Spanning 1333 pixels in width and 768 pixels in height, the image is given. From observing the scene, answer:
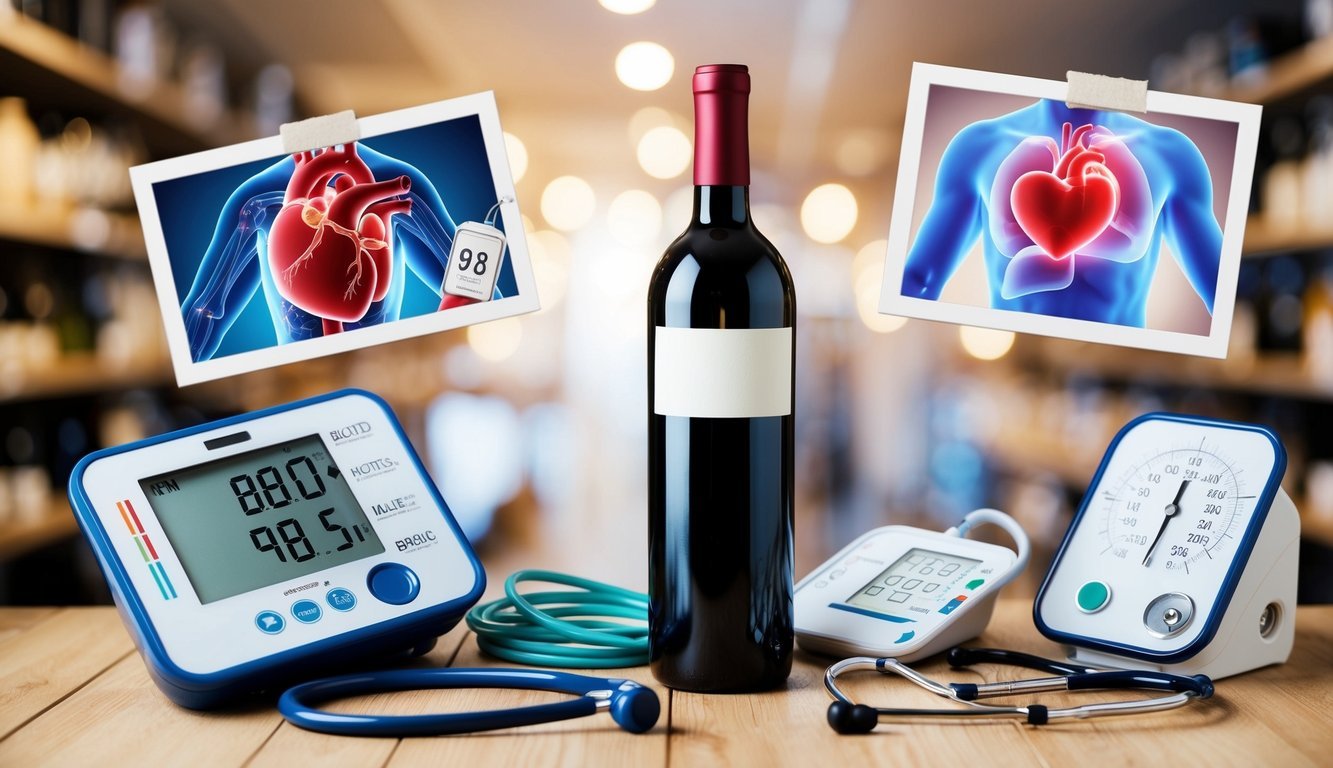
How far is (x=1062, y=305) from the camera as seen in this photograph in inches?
35.6

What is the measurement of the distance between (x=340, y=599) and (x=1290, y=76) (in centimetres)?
265

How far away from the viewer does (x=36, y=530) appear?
2.41 meters

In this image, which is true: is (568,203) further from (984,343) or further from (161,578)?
(161,578)

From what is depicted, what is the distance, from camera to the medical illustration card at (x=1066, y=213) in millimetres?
888

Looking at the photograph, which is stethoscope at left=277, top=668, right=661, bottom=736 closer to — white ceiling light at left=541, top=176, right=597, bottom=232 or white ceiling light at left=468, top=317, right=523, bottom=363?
white ceiling light at left=468, top=317, right=523, bottom=363

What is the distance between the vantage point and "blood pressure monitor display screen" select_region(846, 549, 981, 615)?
0.85 metres

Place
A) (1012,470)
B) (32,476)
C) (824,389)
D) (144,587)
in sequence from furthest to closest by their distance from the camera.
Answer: (824,389), (1012,470), (32,476), (144,587)

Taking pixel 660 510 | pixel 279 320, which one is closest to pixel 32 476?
pixel 279 320

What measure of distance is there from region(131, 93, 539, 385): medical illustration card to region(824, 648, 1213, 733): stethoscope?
0.40 metres

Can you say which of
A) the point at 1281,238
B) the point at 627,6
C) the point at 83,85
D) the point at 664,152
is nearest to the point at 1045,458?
the point at 1281,238

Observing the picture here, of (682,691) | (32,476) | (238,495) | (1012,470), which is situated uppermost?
(238,495)

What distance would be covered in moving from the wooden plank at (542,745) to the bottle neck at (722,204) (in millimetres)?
322

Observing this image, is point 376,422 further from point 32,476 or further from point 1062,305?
point 32,476

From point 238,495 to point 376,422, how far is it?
0.11 metres
